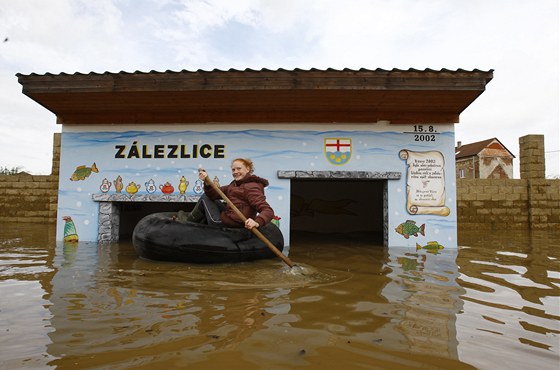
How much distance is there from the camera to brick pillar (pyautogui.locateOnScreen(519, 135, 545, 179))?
11.0 meters

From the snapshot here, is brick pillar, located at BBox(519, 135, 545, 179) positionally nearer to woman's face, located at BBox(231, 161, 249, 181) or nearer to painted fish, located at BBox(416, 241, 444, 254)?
painted fish, located at BBox(416, 241, 444, 254)

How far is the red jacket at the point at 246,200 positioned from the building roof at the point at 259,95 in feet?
6.03

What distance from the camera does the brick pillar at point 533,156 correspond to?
434 inches

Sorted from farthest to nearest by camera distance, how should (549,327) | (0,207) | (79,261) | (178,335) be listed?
(0,207) → (79,261) → (549,327) → (178,335)

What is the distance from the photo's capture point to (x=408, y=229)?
20.9 ft

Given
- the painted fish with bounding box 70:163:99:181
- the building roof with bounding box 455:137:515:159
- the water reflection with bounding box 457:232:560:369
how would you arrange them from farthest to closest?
the building roof with bounding box 455:137:515:159 < the painted fish with bounding box 70:163:99:181 < the water reflection with bounding box 457:232:560:369

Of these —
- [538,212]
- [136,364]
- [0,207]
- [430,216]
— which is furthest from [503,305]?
[0,207]

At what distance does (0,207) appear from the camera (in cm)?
1157

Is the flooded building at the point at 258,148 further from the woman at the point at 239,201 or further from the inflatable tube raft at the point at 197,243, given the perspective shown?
the inflatable tube raft at the point at 197,243

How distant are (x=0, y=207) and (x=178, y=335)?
12.9 m

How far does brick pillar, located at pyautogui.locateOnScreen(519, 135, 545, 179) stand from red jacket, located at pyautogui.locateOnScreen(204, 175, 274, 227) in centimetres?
1039

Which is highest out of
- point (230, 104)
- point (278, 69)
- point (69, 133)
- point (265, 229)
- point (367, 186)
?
point (278, 69)

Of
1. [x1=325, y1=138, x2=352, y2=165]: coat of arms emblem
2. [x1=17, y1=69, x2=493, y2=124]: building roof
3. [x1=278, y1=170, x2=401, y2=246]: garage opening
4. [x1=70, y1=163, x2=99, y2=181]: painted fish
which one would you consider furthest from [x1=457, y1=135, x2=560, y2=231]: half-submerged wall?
[x1=70, y1=163, x2=99, y2=181]: painted fish

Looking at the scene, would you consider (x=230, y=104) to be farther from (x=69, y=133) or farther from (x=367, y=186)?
(x=367, y=186)
